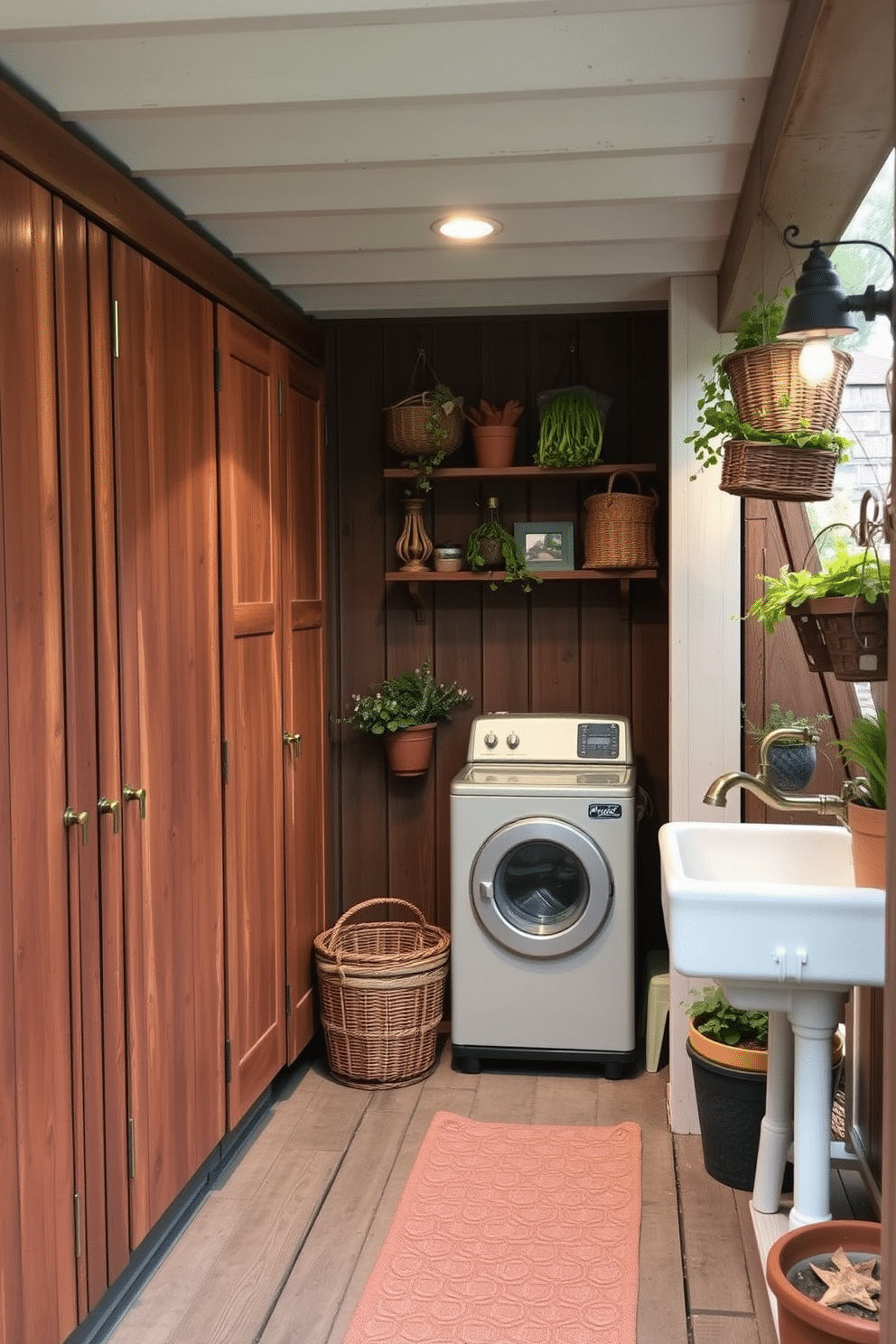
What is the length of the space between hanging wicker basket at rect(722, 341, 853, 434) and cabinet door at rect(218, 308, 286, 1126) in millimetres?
1304

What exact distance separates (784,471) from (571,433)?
1553 millimetres

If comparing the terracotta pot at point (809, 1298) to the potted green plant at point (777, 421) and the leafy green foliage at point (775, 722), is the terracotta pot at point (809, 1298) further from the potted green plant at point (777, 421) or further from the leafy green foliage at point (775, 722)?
the leafy green foliage at point (775, 722)

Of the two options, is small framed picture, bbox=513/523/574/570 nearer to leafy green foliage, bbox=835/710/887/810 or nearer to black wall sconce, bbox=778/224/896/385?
leafy green foliage, bbox=835/710/887/810

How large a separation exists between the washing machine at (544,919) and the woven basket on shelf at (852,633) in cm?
157

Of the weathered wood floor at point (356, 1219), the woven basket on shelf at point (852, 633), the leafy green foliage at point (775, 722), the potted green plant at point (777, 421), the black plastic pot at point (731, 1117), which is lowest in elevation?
the weathered wood floor at point (356, 1219)

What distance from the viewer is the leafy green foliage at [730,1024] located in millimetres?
3209

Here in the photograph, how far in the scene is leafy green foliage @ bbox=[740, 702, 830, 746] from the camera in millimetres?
3463

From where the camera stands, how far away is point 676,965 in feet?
7.71

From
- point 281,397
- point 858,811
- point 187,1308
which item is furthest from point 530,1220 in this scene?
point 281,397

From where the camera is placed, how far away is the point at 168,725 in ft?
9.11

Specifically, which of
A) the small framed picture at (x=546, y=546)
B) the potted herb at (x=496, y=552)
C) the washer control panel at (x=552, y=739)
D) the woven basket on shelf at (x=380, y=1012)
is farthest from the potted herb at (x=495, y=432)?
the woven basket on shelf at (x=380, y=1012)

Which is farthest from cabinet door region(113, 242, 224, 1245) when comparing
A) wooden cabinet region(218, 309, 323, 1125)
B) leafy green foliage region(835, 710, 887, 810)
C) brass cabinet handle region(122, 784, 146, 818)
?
leafy green foliage region(835, 710, 887, 810)

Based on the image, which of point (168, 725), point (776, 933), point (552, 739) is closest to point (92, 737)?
point (168, 725)

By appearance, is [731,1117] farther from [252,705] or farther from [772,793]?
[252,705]
